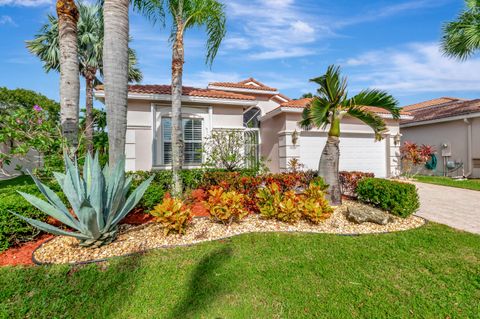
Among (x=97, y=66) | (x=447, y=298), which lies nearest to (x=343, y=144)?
(x=447, y=298)

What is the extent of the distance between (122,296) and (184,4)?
8015mm

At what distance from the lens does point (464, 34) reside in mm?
10594

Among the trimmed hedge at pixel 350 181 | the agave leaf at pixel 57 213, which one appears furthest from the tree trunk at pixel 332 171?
the agave leaf at pixel 57 213

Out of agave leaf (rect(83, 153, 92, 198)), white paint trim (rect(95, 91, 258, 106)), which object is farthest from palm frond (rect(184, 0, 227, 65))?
agave leaf (rect(83, 153, 92, 198))

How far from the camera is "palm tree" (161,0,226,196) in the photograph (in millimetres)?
6902

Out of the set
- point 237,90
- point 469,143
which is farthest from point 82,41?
point 469,143

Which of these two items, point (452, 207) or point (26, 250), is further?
point (452, 207)

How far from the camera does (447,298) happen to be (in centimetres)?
286

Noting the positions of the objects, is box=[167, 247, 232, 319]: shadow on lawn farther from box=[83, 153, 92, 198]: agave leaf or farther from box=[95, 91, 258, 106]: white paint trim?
box=[95, 91, 258, 106]: white paint trim

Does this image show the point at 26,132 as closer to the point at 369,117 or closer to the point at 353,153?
the point at 369,117

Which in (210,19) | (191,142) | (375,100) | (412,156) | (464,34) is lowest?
(412,156)

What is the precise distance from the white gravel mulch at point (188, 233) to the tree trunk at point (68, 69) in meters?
2.55

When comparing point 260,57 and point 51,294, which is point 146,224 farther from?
point 260,57

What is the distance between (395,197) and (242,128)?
646 cm
